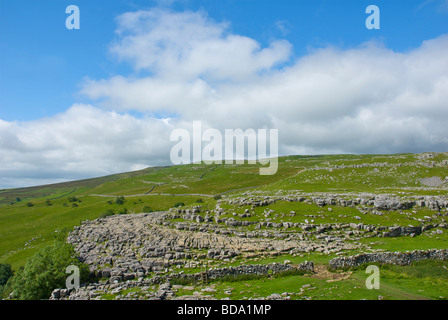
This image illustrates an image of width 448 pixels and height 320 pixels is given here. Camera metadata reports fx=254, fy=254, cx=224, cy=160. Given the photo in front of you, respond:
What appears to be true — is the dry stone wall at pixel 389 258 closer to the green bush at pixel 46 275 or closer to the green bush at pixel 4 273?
the green bush at pixel 46 275

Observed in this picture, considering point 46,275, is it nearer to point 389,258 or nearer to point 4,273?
point 4,273

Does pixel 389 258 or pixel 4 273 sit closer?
pixel 389 258

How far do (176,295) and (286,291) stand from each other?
1001cm

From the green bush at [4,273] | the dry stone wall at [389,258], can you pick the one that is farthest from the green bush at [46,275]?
the dry stone wall at [389,258]

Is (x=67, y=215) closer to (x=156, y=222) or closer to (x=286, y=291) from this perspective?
(x=156, y=222)

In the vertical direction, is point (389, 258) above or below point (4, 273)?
above

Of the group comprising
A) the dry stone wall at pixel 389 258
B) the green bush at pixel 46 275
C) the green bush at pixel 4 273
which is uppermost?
the dry stone wall at pixel 389 258

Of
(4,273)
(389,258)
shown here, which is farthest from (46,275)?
(389,258)

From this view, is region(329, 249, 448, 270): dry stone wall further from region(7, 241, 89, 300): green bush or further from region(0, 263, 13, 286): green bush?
region(0, 263, 13, 286): green bush

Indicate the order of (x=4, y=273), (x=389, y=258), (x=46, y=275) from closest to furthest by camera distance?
1. (x=46, y=275)
2. (x=389, y=258)
3. (x=4, y=273)

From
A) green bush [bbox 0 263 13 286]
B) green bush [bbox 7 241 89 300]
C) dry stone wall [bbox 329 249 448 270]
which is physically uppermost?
dry stone wall [bbox 329 249 448 270]

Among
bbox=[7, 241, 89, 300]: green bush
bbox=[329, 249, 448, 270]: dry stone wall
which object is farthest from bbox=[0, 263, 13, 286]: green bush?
bbox=[329, 249, 448, 270]: dry stone wall

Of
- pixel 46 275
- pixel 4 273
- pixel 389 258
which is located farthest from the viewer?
pixel 4 273
